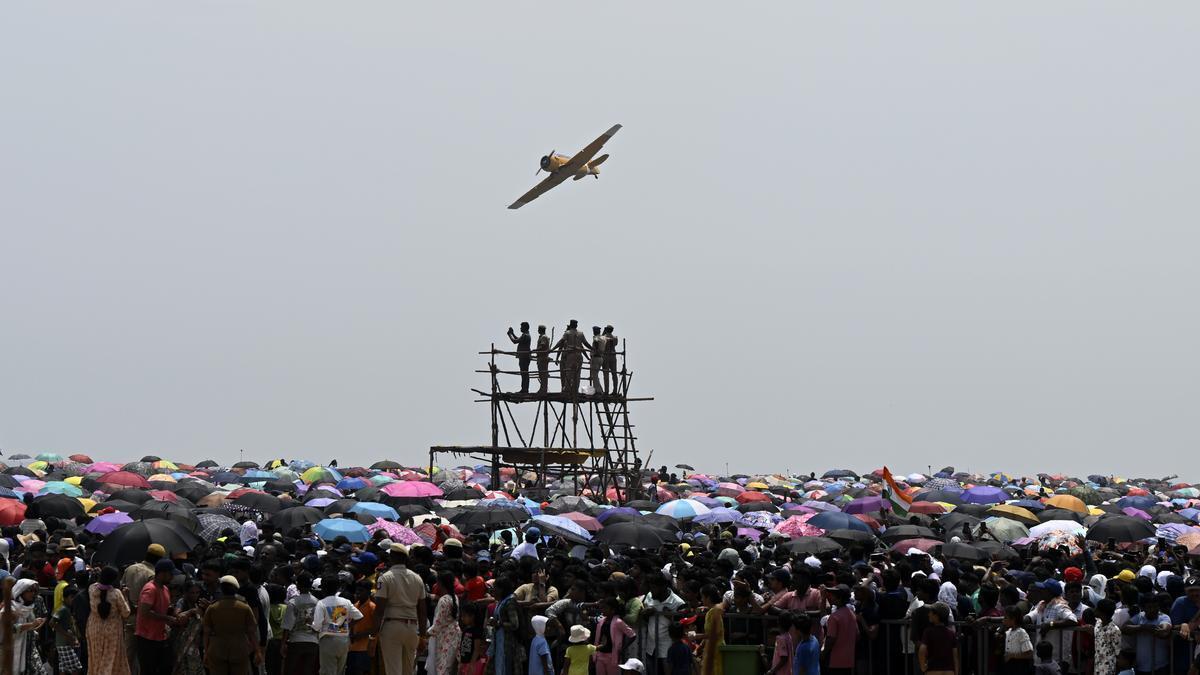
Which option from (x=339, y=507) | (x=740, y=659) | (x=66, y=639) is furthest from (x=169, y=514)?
(x=740, y=659)

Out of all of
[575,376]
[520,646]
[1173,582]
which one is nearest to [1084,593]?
[1173,582]

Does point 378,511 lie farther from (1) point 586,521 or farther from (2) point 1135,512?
(2) point 1135,512

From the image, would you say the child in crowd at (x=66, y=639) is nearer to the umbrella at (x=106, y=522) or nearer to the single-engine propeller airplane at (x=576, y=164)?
the umbrella at (x=106, y=522)

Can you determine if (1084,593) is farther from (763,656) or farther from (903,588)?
(763,656)

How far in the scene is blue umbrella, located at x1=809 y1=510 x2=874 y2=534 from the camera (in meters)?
25.4

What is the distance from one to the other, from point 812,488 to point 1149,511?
52.7ft

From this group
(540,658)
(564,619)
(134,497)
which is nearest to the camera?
(540,658)

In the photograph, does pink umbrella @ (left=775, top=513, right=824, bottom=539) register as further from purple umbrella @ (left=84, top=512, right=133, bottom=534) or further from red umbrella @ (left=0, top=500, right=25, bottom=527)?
red umbrella @ (left=0, top=500, right=25, bottom=527)

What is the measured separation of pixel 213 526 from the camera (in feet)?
73.7

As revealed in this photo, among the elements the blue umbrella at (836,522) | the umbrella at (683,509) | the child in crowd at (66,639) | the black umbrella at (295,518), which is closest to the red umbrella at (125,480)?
the black umbrella at (295,518)

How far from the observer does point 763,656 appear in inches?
533

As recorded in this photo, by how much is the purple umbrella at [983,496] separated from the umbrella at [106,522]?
75.4 ft

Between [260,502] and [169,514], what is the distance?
765cm

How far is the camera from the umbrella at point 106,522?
2125 cm
